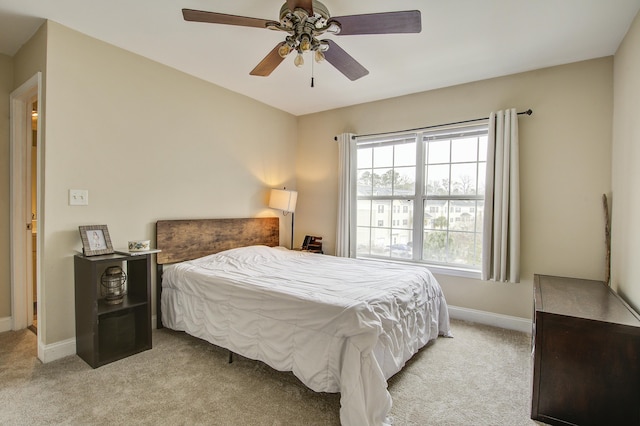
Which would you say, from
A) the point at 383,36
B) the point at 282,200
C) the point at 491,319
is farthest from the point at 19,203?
the point at 491,319

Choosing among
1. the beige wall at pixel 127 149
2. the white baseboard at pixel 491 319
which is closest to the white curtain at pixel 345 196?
the beige wall at pixel 127 149

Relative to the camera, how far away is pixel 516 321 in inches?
120

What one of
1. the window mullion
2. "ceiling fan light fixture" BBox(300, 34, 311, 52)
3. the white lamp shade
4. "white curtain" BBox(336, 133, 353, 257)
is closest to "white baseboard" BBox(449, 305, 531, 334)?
the window mullion

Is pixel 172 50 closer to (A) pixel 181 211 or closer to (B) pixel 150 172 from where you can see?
(B) pixel 150 172

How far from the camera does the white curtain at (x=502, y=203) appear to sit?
296 cm

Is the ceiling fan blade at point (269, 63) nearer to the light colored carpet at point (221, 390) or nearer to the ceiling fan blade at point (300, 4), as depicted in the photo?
the ceiling fan blade at point (300, 4)

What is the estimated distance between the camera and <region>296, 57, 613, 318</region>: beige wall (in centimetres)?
272

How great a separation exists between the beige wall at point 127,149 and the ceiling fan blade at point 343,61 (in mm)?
1738

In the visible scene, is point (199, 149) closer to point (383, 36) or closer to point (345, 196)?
point (345, 196)

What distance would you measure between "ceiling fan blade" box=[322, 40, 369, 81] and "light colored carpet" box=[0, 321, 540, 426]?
229cm

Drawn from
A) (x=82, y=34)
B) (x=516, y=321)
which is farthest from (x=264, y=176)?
(x=516, y=321)

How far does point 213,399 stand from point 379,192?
2909 millimetres

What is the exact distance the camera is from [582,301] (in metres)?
2.01

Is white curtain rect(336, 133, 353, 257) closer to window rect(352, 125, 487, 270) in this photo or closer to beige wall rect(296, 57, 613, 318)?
window rect(352, 125, 487, 270)
